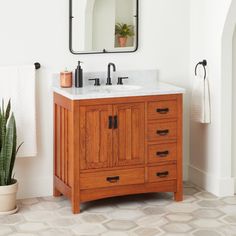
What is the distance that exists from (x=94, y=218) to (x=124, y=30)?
4.68ft

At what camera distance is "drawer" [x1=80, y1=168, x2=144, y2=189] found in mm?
4371

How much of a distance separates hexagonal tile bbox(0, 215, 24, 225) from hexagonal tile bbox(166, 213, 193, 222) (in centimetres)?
98

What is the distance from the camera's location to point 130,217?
169 inches

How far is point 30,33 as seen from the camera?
4582 mm

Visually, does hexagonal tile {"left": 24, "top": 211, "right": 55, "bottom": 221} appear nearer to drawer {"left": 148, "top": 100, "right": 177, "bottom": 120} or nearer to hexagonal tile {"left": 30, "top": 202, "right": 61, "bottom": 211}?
hexagonal tile {"left": 30, "top": 202, "right": 61, "bottom": 211}

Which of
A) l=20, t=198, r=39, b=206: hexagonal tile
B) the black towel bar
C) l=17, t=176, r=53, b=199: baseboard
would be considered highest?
the black towel bar

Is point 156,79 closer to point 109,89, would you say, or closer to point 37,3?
point 109,89

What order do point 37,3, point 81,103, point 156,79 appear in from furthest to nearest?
1. point 156,79
2. point 37,3
3. point 81,103

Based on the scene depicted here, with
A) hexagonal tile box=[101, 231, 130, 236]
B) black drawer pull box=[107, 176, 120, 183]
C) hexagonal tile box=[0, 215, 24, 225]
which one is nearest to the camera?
hexagonal tile box=[101, 231, 130, 236]

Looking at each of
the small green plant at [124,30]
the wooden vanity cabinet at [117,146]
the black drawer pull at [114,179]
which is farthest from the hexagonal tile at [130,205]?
the small green plant at [124,30]

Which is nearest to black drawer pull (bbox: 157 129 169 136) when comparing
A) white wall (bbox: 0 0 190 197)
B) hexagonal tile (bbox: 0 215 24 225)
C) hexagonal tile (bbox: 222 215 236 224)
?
white wall (bbox: 0 0 190 197)

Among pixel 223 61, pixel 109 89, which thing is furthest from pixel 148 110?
pixel 223 61

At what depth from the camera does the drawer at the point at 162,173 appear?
4.55 m

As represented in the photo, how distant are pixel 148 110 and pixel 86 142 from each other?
1.61 ft
